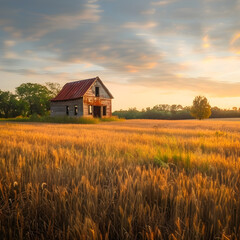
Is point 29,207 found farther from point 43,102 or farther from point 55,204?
point 43,102

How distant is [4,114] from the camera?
4684 centimetres

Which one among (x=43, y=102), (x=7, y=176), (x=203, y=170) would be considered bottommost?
(x=203, y=170)

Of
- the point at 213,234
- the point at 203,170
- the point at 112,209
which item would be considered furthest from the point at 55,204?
the point at 203,170

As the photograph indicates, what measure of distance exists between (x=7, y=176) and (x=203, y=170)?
2.30 metres

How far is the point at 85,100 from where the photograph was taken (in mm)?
29266

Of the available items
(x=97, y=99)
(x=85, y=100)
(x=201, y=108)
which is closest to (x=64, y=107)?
(x=85, y=100)

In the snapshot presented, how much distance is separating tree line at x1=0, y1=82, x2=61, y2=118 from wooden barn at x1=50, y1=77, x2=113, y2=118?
55.3ft

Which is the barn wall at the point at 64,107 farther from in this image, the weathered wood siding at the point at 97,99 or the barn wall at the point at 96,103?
the weathered wood siding at the point at 97,99

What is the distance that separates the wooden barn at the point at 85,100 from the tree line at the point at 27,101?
16851 millimetres

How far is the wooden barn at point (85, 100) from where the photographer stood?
96.6 feet

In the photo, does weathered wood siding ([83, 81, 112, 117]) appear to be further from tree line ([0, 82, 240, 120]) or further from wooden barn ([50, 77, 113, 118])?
tree line ([0, 82, 240, 120])

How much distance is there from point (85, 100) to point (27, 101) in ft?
99.6

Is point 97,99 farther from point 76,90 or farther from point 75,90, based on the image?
point 75,90

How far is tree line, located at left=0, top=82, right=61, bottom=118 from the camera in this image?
47.1 m
